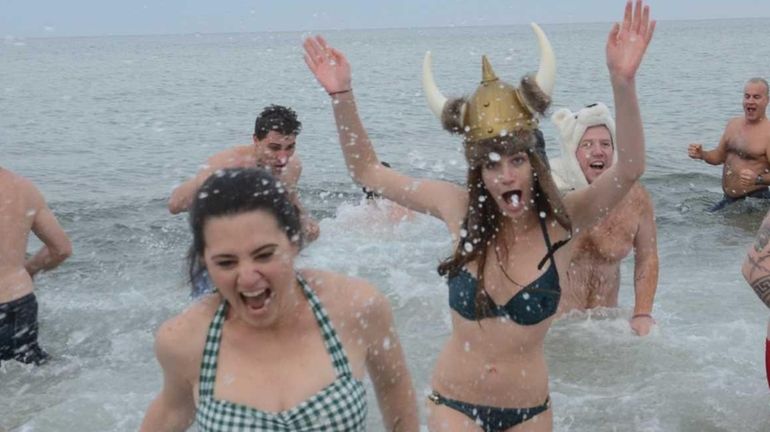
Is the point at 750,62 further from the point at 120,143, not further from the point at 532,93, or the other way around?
the point at 532,93

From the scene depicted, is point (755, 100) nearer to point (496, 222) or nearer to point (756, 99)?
point (756, 99)

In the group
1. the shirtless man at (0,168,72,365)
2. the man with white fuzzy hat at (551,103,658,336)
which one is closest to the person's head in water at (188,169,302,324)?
the man with white fuzzy hat at (551,103,658,336)

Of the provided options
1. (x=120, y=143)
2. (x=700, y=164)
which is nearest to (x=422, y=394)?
(x=700, y=164)

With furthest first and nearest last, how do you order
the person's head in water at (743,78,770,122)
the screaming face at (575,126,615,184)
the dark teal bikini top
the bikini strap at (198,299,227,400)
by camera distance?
1. the person's head in water at (743,78,770,122)
2. the screaming face at (575,126,615,184)
3. the dark teal bikini top
4. the bikini strap at (198,299,227,400)

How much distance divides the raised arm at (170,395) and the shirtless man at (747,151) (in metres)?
9.37

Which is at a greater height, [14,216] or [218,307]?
[218,307]

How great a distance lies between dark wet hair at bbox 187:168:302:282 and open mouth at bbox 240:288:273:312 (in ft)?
0.52

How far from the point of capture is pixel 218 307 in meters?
2.53

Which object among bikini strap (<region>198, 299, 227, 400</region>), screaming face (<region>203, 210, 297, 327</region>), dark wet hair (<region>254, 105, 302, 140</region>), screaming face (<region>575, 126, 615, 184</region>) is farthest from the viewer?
dark wet hair (<region>254, 105, 302, 140</region>)

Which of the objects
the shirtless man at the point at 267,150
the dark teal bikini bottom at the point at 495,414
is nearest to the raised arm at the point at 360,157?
the dark teal bikini bottom at the point at 495,414

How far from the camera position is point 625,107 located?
304 cm

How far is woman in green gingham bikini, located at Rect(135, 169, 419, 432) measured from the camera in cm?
237

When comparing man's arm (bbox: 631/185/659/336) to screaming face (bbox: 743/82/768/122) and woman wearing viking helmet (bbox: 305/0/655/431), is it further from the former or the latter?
screaming face (bbox: 743/82/768/122)

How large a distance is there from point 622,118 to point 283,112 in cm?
307
